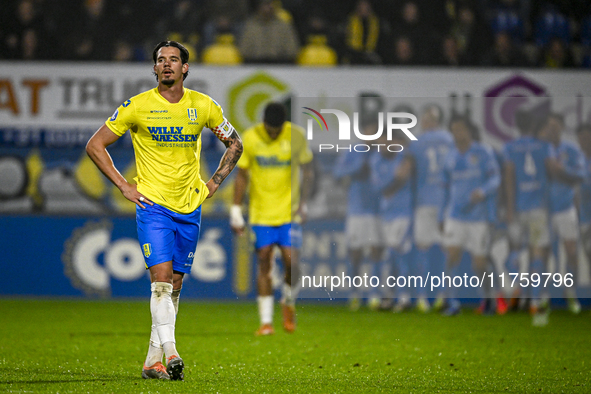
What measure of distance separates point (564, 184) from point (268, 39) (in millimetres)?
5667

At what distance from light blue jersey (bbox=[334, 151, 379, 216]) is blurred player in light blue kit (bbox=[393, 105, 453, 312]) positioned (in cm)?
47

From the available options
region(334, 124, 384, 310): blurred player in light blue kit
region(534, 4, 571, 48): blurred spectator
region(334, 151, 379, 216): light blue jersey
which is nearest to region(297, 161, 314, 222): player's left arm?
region(334, 151, 379, 216): light blue jersey

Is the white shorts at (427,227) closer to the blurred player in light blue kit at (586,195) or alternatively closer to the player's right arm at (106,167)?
the blurred player in light blue kit at (586,195)

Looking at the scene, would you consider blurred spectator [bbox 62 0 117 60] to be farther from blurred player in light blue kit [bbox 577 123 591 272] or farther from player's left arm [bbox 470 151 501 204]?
blurred player in light blue kit [bbox 577 123 591 272]

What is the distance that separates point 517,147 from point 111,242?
20.4 ft

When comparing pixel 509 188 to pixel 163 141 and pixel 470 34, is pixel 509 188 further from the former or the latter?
pixel 163 141

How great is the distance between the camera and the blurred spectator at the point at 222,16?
14.8 m

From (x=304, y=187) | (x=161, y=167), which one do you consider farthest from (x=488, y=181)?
(x=161, y=167)

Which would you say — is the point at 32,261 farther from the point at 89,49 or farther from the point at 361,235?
the point at 361,235

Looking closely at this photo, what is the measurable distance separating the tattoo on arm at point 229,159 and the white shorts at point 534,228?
5709 millimetres

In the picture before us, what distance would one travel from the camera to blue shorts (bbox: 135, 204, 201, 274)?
5750mm

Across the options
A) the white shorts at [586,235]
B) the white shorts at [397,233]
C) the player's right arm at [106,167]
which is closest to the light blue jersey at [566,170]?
the white shorts at [586,235]

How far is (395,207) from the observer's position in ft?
39.9

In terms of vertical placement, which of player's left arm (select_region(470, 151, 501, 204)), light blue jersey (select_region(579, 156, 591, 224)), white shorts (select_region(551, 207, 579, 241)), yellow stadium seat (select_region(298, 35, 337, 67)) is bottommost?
white shorts (select_region(551, 207, 579, 241))
